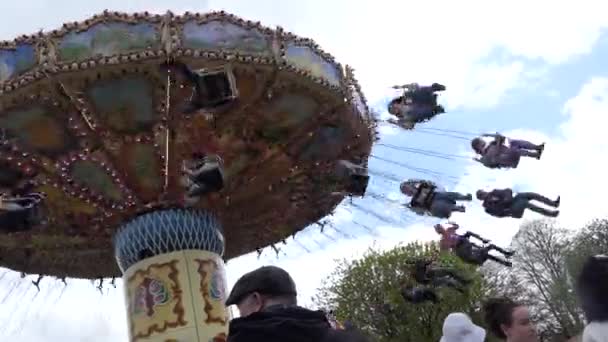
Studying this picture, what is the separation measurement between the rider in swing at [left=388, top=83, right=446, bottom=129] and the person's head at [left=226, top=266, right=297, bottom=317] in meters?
7.52

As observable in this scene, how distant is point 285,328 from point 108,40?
21.7 feet

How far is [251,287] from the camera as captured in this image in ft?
10.5

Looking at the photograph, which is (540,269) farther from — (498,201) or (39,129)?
(39,129)

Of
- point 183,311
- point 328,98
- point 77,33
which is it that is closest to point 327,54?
point 328,98

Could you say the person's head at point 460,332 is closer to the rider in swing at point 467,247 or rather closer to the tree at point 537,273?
the rider in swing at point 467,247

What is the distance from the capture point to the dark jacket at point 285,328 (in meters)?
2.96

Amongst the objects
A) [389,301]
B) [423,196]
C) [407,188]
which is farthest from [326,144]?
[389,301]

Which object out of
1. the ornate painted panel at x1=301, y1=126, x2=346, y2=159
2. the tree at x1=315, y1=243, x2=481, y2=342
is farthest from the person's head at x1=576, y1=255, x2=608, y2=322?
the tree at x1=315, y1=243, x2=481, y2=342

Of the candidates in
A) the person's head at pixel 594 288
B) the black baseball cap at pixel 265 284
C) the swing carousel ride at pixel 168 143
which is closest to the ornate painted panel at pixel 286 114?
the swing carousel ride at pixel 168 143

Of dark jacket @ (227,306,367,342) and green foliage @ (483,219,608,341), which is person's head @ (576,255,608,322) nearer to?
dark jacket @ (227,306,367,342)

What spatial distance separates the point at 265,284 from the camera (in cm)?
319

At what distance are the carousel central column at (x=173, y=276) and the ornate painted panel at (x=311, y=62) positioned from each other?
247 cm

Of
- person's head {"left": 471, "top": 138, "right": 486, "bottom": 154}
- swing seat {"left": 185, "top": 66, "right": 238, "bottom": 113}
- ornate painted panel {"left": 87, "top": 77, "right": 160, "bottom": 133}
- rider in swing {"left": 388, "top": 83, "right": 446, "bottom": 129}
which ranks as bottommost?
person's head {"left": 471, "top": 138, "right": 486, "bottom": 154}

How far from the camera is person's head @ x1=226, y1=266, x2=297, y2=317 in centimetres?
317
